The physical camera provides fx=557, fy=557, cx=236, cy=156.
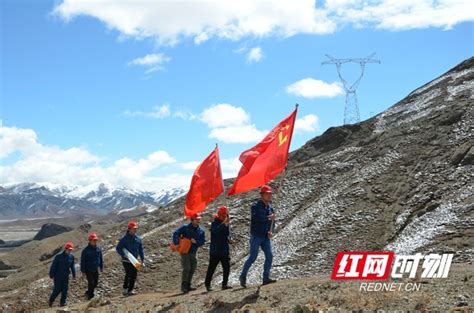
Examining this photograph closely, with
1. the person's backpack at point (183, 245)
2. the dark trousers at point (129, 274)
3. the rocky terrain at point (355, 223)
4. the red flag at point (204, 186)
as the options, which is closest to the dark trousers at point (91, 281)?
the rocky terrain at point (355, 223)

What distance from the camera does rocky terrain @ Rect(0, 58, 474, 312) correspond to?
38.2ft

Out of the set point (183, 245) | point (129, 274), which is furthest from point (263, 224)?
point (129, 274)

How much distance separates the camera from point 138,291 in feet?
68.5

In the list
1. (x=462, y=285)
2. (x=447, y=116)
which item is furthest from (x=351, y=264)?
(x=447, y=116)

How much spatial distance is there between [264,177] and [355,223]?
9308 mm

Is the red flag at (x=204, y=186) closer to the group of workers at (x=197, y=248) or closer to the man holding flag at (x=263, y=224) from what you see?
the group of workers at (x=197, y=248)

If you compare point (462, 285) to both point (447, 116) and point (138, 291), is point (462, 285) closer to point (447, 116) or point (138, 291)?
point (138, 291)

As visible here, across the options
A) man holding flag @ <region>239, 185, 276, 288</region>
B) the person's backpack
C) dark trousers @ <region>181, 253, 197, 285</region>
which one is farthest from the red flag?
man holding flag @ <region>239, 185, 276, 288</region>

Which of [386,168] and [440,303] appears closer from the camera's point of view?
[440,303]

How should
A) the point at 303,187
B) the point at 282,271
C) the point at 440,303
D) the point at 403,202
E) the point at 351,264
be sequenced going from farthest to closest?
1. the point at 303,187
2. the point at 403,202
3. the point at 282,271
4. the point at 351,264
5. the point at 440,303

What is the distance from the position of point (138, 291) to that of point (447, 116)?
18090 millimetres

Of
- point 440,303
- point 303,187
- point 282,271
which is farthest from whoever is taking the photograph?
point 303,187

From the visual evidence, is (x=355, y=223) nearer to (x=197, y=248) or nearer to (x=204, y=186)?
(x=197, y=248)

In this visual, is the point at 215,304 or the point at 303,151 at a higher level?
the point at 303,151
